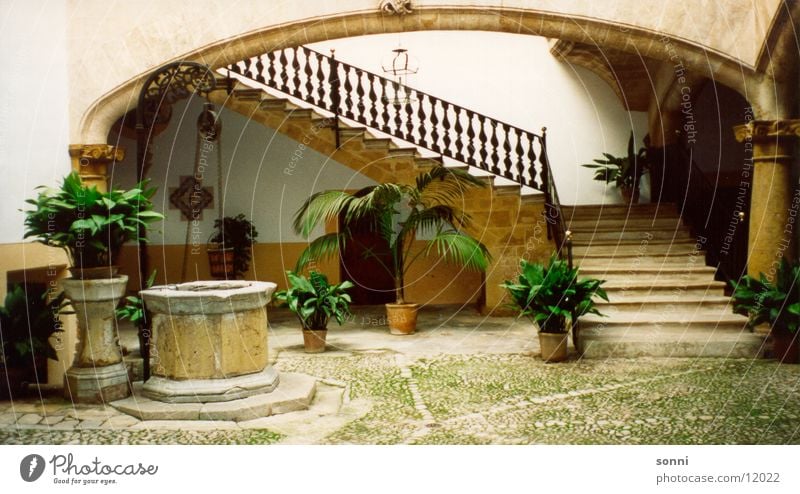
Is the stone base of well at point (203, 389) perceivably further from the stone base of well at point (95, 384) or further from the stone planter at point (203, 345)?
the stone base of well at point (95, 384)

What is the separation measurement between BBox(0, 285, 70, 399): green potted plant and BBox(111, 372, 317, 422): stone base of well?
2.37 feet

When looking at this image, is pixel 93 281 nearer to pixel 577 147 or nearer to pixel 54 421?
pixel 54 421

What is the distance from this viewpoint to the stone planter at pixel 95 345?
5250mm

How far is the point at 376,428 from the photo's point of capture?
498cm

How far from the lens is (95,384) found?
5.32m

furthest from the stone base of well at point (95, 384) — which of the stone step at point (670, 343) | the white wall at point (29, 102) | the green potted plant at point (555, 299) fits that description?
the stone step at point (670, 343)

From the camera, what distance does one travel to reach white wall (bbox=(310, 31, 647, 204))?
34.6ft

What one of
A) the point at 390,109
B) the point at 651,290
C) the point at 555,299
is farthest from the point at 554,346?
the point at 390,109

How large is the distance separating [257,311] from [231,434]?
1.03m

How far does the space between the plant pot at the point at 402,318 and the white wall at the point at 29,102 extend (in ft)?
12.3

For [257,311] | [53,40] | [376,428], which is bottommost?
[376,428]

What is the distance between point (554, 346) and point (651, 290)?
168 centimetres

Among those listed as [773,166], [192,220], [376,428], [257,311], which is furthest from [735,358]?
[192,220]

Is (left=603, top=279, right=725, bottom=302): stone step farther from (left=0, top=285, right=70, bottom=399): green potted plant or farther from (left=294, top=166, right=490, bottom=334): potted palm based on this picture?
(left=0, top=285, right=70, bottom=399): green potted plant
